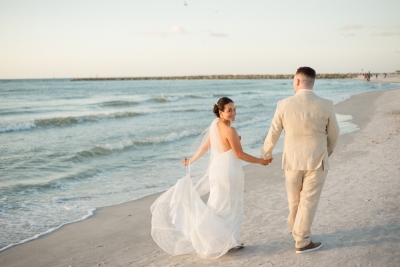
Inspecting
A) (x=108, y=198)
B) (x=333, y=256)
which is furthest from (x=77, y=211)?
(x=333, y=256)

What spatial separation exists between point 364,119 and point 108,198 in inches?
525

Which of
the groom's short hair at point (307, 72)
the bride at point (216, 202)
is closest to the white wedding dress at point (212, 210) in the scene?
the bride at point (216, 202)

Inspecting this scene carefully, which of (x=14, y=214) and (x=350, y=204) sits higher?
(x=350, y=204)

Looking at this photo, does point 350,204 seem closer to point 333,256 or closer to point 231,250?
point 333,256

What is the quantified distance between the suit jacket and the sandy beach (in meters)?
1.00

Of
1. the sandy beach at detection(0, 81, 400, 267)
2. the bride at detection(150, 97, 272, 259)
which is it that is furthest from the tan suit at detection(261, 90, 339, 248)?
the sandy beach at detection(0, 81, 400, 267)

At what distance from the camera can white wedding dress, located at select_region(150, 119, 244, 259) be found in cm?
406

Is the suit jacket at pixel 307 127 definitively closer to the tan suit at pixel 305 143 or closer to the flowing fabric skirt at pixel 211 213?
the tan suit at pixel 305 143

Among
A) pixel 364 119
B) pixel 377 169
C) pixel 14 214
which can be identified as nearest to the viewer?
pixel 14 214

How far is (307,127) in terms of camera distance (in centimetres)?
375

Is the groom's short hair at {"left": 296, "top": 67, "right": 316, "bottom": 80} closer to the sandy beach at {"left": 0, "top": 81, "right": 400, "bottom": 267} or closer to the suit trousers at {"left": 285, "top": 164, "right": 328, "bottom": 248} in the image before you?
the suit trousers at {"left": 285, "top": 164, "right": 328, "bottom": 248}

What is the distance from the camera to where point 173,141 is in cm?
1493

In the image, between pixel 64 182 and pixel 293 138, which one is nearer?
pixel 293 138

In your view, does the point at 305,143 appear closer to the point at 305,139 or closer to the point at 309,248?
the point at 305,139
